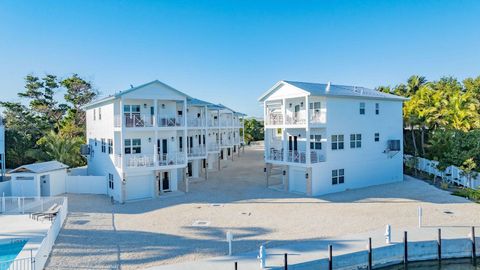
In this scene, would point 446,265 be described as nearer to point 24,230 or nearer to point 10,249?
point 10,249

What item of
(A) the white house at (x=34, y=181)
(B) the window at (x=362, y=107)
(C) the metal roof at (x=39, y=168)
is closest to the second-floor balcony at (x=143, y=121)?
(C) the metal roof at (x=39, y=168)

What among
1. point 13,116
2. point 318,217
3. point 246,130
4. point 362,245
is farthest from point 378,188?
point 246,130

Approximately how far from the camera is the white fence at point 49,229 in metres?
10.9

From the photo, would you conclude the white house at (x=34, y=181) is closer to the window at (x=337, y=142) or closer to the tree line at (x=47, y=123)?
the tree line at (x=47, y=123)

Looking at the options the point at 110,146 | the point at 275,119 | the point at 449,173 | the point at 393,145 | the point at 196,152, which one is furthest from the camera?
the point at 196,152

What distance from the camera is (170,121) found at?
80.6 ft

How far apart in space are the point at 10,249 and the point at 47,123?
29.5 metres

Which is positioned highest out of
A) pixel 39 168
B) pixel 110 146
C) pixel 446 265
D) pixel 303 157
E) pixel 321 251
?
pixel 110 146

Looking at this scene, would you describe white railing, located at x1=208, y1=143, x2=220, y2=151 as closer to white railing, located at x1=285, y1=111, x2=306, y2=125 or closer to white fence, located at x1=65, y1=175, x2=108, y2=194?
white railing, located at x1=285, y1=111, x2=306, y2=125

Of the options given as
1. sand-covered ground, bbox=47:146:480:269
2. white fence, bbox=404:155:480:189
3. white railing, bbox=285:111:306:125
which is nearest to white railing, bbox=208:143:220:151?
sand-covered ground, bbox=47:146:480:269

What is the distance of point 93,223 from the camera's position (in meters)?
17.2

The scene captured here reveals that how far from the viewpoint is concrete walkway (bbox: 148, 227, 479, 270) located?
38.6ft

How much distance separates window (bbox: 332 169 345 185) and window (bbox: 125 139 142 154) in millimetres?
14407

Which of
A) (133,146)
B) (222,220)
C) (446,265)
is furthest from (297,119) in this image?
(446,265)
